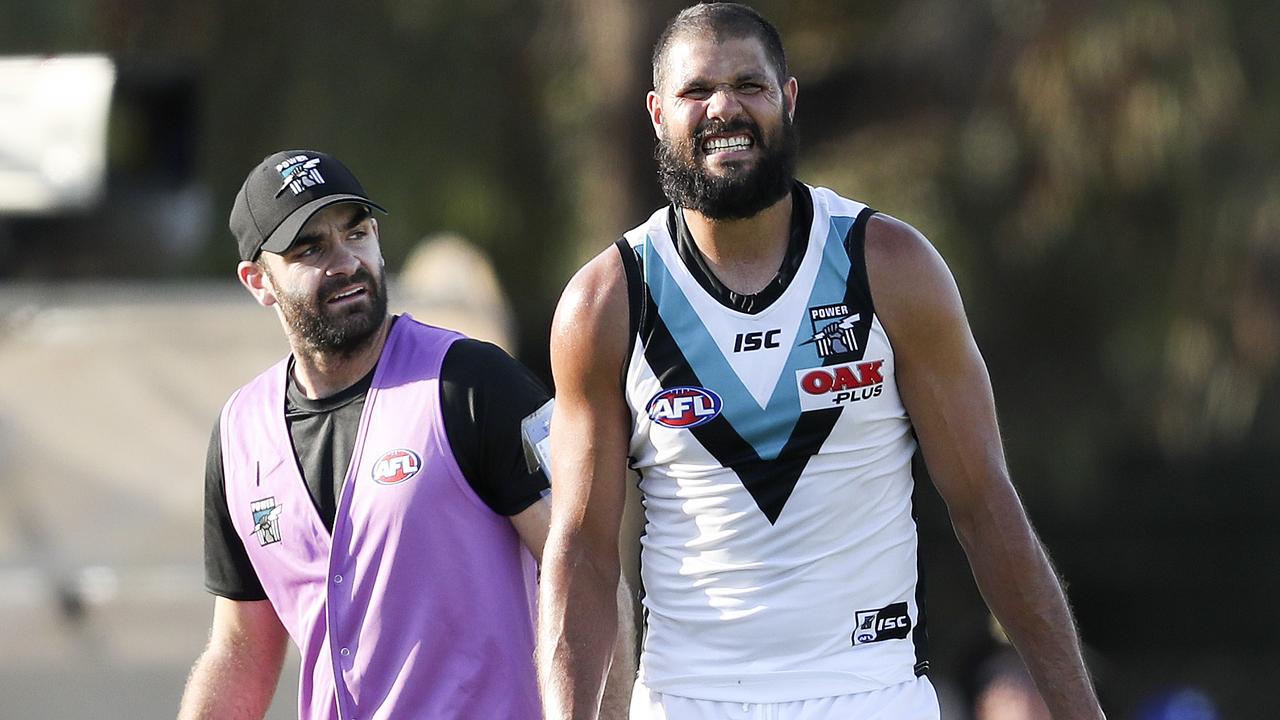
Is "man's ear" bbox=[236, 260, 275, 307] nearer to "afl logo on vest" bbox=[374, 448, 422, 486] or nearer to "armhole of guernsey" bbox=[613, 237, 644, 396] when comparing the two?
"afl logo on vest" bbox=[374, 448, 422, 486]

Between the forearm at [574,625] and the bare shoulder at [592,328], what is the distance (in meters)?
0.37

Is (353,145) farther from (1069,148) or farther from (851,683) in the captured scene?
(851,683)

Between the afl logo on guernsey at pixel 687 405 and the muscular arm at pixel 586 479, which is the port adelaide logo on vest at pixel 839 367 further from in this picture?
the muscular arm at pixel 586 479

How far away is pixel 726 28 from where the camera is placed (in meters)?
3.78

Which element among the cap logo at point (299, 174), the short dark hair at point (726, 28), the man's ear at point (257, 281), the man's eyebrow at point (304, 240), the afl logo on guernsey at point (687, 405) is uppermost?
the short dark hair at point (726, 28)

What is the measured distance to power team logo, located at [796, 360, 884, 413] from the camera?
12.2 ft

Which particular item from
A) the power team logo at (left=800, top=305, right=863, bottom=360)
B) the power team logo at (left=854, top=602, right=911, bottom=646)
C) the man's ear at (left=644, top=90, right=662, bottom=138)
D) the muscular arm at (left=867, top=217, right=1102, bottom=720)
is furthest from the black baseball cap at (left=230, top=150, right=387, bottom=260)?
the power team logo at (left=854, top=602, right=911, bottom=646)

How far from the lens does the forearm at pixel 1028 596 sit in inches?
148

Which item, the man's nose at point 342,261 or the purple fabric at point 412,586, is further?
the man's nose at point 342,261

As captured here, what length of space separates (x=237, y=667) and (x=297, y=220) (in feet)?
3.42

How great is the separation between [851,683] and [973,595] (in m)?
9.10

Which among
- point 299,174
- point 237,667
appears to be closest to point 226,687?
point 237,667

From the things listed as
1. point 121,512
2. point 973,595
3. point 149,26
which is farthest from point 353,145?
point 973,595

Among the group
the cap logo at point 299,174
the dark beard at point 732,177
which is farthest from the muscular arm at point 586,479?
the cap logo at point 299,174
